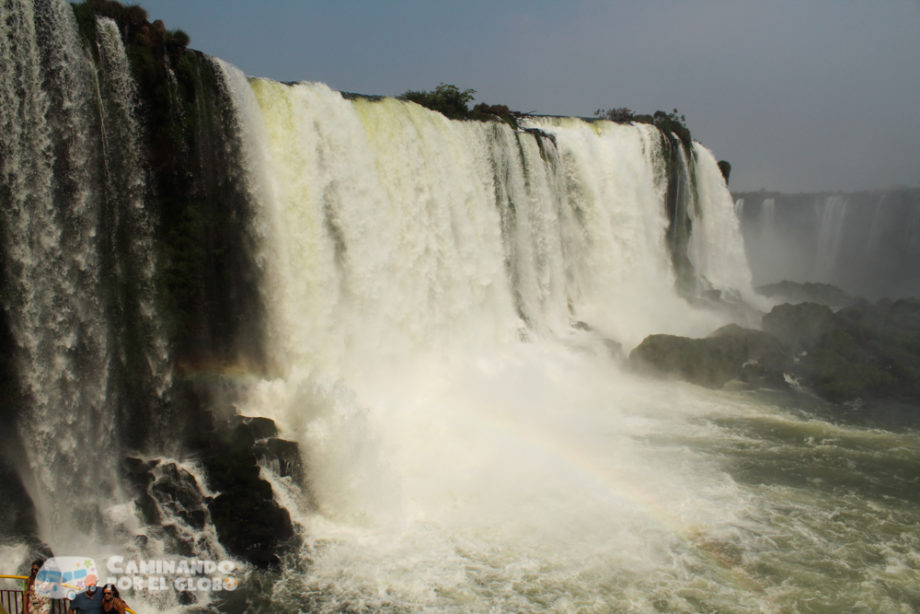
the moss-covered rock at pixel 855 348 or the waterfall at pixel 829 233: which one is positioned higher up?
the waterfall at pixel 829 233

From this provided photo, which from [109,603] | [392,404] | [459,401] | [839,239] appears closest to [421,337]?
[459,401]

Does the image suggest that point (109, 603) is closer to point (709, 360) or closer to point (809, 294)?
point (709, 360)

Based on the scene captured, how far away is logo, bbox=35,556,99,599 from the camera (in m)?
5.71

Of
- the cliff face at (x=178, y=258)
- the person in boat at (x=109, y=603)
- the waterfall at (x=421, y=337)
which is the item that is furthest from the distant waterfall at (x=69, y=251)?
the person in boat at (x=109, y=603)

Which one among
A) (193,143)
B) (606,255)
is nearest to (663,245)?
(606,255)

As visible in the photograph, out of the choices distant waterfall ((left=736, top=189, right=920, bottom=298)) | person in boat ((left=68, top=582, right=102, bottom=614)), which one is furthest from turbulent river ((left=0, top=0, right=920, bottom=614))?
distant waterfall ((left=736, top=189, right=920, bottom=298))

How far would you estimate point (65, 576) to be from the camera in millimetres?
6477

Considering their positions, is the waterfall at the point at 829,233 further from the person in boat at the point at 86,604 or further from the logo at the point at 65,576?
the person in boat at the point at 86,604

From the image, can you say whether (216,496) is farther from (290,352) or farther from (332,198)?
(332,198)

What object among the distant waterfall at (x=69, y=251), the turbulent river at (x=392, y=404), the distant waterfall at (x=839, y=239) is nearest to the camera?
the distant waterfall at (x=69, y=251)

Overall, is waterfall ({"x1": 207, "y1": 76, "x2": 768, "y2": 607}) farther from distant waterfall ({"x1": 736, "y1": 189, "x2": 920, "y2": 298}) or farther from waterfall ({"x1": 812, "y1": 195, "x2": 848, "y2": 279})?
waterfall ({"x1": 812, "y1": 195, "x2": 848, "y2": 279})

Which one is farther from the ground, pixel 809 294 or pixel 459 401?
pixel 809 294

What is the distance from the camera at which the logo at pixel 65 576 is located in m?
5.71

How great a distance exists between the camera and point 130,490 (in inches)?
307
